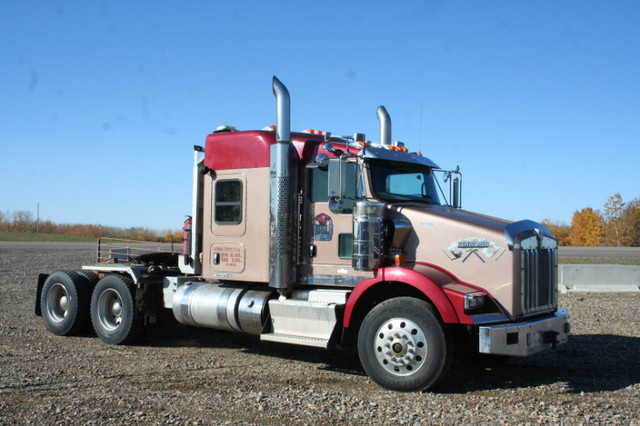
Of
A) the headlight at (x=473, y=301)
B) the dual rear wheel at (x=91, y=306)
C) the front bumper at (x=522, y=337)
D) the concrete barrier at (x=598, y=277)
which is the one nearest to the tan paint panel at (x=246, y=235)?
the dual rear wheel at (x=91, y=306)

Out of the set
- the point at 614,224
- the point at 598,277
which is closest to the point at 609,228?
the point at 614,224

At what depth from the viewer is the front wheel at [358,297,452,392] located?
21.1ft

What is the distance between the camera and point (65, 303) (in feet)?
35.2

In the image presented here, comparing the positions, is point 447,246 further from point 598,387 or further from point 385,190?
point 598,387

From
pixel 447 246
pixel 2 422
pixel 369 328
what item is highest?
pixel 447 246

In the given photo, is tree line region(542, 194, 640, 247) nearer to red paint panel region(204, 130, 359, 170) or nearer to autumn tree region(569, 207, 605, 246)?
autumn tree region(569, 207, 605, 246)

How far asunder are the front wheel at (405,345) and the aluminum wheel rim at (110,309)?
485 centimetres

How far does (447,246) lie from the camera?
6.97 metres

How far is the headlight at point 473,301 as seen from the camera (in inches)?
252


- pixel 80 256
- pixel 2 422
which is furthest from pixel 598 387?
pixel 80 256

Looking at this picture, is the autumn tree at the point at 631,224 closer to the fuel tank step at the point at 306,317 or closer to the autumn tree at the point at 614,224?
the autumn tree at the point at 614,224

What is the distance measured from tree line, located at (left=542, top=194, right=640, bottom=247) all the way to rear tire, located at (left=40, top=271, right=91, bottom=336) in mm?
58868

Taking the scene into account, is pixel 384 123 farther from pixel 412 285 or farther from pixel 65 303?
pixel 65 303

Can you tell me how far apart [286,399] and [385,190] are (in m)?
2.81
